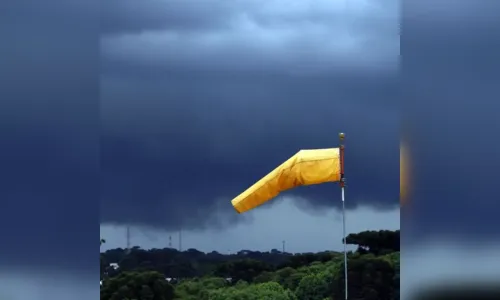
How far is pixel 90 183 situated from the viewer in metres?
5.05

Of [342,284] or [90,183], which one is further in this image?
[342,284]

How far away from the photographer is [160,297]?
240 inches

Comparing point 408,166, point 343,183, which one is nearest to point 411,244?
point 408,166

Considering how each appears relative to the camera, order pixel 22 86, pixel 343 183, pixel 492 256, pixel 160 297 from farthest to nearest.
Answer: pixel 160 297 → pixel 343 183 → pixel 22 86 → pixel 492 256

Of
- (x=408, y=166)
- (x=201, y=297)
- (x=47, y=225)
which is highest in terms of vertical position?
(x=408, y=166)

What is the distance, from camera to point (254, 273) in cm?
609

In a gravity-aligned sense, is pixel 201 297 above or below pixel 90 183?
below

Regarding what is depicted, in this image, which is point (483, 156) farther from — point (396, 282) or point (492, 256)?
point (396, 282)

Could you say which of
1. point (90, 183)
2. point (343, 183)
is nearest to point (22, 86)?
point (90, 183)

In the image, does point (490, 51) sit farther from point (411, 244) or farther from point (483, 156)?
point (411, 244)

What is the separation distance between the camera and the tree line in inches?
233

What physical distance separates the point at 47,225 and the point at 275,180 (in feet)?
5.47

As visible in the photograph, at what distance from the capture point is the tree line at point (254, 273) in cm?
592

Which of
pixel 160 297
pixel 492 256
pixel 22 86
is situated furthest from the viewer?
pixel 160 297
